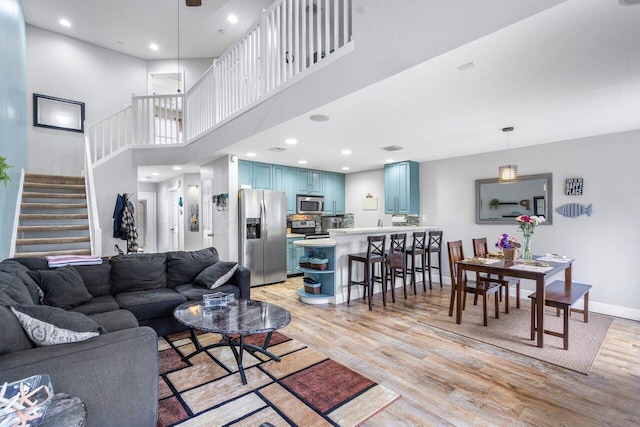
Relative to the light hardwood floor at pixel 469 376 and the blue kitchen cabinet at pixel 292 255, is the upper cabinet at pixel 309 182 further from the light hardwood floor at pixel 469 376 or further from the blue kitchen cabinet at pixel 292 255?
the light hardwood floor at pixel 469 376

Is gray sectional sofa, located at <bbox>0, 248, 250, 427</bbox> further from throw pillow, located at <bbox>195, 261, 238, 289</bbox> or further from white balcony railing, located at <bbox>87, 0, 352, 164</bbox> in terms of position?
white balcony railing, located at <bbox>87, 0, 352, 164</bbox>

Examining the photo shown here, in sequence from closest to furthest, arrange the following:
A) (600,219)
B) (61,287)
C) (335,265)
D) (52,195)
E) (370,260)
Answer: (61,287) → (600,219) → (370,260) → (335,265) → (52,195)

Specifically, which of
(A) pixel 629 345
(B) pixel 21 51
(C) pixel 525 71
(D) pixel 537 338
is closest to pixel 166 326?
(D) pixel 537 338

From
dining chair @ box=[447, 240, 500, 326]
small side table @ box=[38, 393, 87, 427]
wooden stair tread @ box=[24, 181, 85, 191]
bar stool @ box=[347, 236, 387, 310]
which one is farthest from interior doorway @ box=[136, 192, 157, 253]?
small side table @ box=[38, 393, 87, 427]

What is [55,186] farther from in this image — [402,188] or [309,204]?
[402,188]

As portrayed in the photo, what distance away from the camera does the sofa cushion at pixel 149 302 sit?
9.59 feet

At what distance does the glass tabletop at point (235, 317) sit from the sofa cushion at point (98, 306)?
743 mm

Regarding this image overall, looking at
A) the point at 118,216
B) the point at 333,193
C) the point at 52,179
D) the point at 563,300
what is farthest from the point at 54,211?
the point at 563,300

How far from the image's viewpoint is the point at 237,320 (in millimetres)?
2320

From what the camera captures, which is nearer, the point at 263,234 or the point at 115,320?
the point at 115,320

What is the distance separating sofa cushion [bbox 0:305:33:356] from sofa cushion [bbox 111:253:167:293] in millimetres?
1851

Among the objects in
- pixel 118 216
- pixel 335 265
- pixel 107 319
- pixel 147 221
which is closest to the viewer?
pixel 107 319

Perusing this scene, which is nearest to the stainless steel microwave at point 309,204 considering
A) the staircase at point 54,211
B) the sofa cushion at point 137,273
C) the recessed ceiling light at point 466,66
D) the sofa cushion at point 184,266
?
the sofa cushion at point 184,266

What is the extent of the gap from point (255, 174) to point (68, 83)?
442 centimetres
